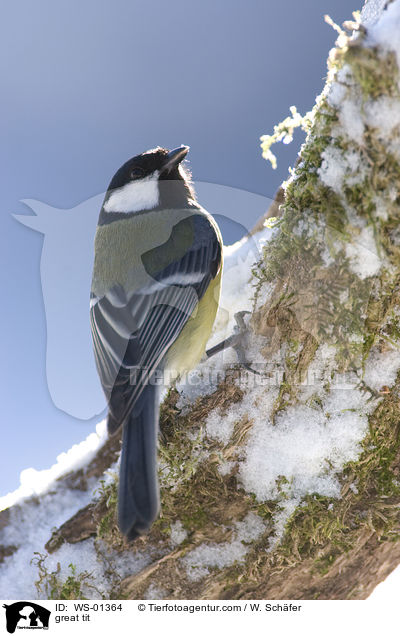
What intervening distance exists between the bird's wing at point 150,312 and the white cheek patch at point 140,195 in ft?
0.72

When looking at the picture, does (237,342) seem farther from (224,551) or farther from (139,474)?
(224,551)

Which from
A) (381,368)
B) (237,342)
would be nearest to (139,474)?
(237,342)

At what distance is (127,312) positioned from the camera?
63.0 inches

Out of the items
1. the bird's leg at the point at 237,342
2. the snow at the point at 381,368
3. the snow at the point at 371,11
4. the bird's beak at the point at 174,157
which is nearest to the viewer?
the snow at the point at 371,11

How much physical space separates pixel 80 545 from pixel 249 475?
59 cm

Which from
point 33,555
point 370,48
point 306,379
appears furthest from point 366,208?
point 33,555

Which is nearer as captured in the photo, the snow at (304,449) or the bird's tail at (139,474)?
the bird's tail at (139,474)

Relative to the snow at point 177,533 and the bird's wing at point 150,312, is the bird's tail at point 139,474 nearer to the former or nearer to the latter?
the bird's wing at point 150,312

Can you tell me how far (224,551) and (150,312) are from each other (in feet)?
2.51

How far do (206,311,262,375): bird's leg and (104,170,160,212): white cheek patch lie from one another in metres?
0.65

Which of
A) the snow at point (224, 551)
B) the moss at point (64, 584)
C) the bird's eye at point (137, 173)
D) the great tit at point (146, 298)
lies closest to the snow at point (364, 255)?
the great tit at point (146, 298)

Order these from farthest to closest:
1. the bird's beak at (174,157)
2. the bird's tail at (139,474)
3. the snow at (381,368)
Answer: the bird's beak at (174,157) → the snow at (381,368) → the bird's tail at (139,474)

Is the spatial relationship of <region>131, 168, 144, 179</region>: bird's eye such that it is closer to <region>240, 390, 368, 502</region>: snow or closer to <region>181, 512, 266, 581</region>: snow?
<region>240, 390, 368, 502</region>: snow

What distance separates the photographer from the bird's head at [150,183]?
194 cm
